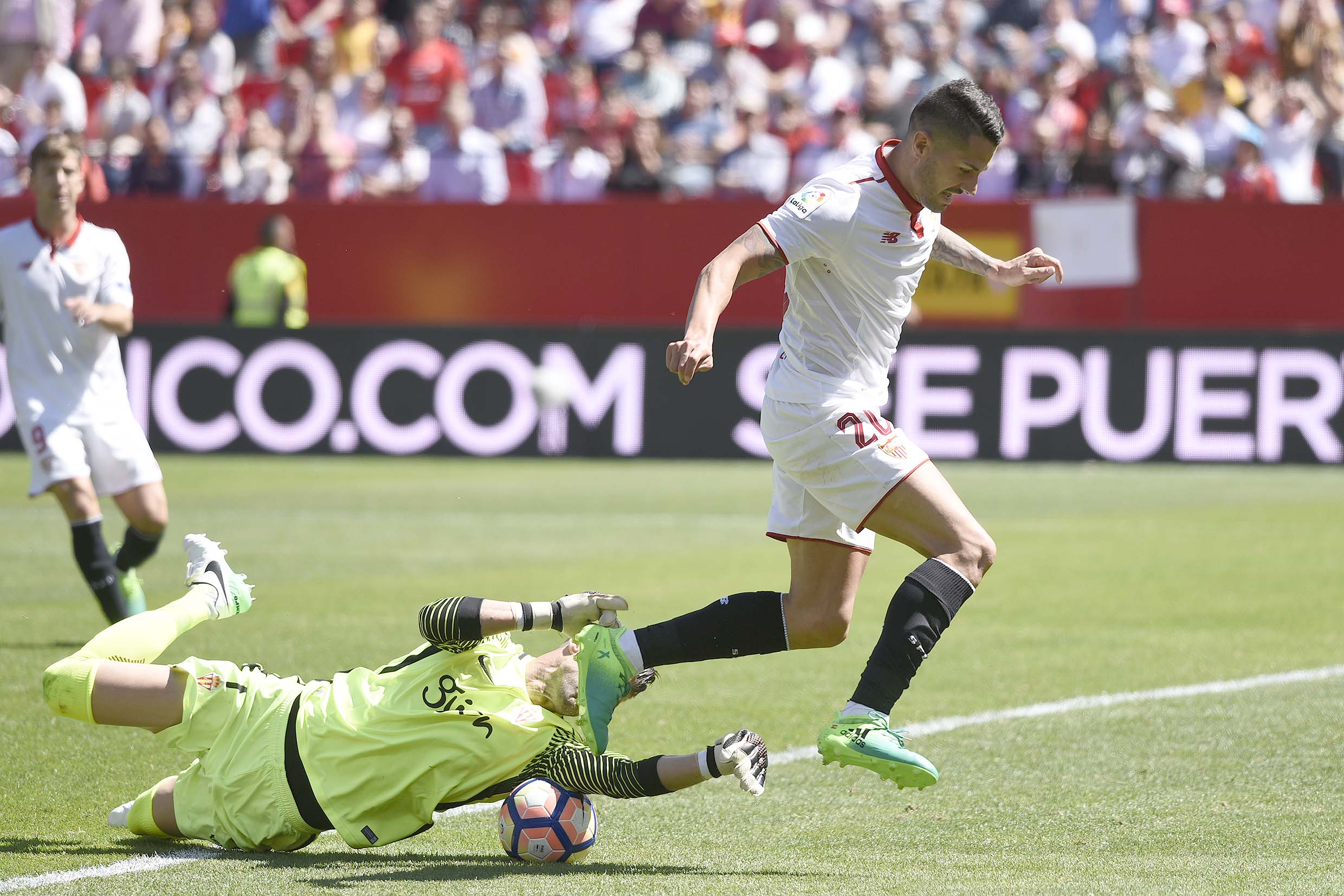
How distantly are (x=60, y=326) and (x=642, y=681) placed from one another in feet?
14.3

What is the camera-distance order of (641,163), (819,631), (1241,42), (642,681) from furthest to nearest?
1. (641,163)
2. (1241,42)
3. (819,631)
4. (642,681)

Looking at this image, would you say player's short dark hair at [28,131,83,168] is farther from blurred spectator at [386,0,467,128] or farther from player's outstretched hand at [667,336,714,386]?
blurred spectator at [386,0,467,128]

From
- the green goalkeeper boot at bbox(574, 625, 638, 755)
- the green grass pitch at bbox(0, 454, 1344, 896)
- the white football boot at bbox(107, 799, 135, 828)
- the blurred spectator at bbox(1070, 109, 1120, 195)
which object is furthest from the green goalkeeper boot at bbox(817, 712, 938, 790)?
the blurred spectator at bbox(1070, 109, 1120, 195)

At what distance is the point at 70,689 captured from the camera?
16.0ft

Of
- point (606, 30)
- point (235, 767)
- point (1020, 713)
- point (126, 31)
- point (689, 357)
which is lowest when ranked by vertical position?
point (1020, 713)

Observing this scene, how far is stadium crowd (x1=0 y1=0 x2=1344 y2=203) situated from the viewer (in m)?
17.7

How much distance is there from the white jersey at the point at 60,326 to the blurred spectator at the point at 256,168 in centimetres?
1125

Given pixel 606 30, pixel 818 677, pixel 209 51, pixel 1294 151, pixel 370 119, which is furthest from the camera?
pixel 606 30

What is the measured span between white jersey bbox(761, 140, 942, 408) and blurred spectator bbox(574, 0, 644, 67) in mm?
15754

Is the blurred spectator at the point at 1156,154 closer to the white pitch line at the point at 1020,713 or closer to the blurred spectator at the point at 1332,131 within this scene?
the blurred spectator at the point at 1332,131

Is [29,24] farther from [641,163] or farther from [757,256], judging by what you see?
[757,256]

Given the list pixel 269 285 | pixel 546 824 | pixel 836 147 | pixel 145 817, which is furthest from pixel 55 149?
pixel 836 147

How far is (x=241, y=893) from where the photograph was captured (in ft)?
14.5

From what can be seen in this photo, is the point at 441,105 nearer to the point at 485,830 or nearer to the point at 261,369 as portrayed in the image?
the point at 261,369
